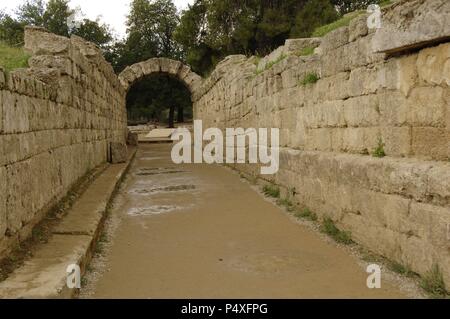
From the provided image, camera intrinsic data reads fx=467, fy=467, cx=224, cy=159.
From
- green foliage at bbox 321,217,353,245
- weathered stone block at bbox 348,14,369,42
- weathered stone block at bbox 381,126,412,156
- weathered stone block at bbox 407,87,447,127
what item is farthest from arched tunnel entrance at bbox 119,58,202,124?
weathered stone block at bbox 407,87,447,127

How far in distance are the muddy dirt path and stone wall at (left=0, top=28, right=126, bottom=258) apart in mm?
900

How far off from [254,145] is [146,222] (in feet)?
13.8

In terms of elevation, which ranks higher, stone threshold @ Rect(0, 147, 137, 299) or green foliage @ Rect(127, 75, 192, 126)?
green foliage @ Rect(127, 75, 192, 126)

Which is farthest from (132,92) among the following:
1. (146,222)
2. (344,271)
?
(344,271)

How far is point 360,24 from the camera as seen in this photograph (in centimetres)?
510

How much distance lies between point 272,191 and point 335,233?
9.53 feet

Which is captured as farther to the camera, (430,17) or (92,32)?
(92,32)

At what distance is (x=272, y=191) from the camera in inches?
332

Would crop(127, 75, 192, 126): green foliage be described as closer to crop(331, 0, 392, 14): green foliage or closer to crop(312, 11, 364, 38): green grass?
crop(331, 0, 392, 14): green foliage

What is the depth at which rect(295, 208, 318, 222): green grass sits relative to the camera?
21.0 ft

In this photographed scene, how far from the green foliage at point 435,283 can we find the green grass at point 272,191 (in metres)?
4.52
